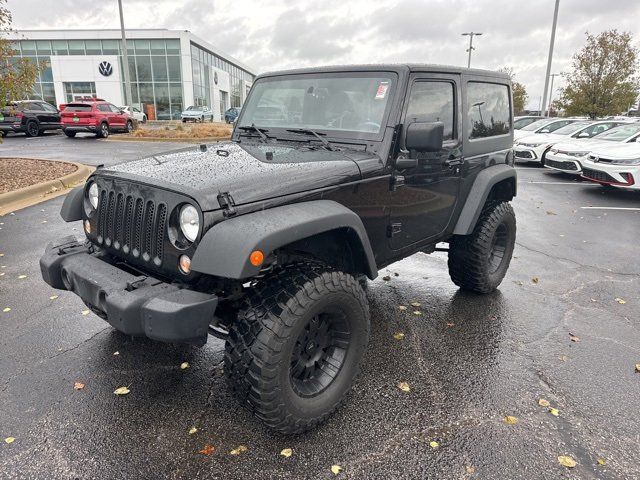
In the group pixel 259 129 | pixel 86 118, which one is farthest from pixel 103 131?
pixel 259 129

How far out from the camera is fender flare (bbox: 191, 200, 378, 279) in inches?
81.9

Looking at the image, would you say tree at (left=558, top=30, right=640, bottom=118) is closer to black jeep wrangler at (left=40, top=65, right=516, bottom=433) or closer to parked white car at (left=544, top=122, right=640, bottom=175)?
parked white car at (left=544, top=122, right=640, bottom=175)

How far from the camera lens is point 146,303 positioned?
2.17 meters

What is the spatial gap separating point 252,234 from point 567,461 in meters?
1.99

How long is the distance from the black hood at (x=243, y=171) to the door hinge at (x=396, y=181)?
237mm

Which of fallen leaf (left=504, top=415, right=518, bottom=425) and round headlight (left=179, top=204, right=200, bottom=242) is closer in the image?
round headlight (left=179, top=204, right=200, bottom=242)

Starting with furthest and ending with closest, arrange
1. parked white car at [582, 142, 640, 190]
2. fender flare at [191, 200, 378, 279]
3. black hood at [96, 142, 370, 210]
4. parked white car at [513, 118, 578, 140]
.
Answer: parked white car at [513, 118, 578, 140]
parked white car at [582, 142, 640, 190]
black hood at [96, 142, 370, 210]
fender flare at [191, 200, 378, 279]

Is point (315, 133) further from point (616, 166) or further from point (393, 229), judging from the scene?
point (616, 166)

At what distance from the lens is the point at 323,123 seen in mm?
3332

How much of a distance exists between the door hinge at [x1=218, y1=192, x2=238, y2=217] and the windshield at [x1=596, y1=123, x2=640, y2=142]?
1172cm

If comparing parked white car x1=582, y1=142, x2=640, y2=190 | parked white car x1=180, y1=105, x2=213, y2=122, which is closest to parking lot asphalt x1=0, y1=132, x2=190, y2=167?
parked white car x1=582, y1=142, x2=640, y2=190

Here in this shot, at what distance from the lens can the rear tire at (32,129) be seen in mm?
19781

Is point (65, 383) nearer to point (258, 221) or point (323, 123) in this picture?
point (258, 221)

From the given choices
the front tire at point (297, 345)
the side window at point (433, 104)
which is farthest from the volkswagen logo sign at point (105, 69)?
the front tire at point (297, 345)
